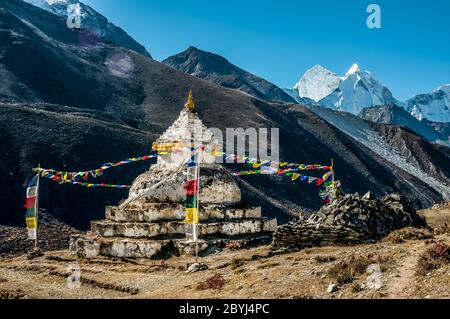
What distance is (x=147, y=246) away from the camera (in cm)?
1767

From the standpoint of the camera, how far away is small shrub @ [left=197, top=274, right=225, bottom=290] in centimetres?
1194

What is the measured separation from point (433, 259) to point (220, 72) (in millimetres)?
157589

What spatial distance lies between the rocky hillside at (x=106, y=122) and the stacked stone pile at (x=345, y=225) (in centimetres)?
2883

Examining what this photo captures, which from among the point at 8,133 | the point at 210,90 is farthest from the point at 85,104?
the point at 8,133

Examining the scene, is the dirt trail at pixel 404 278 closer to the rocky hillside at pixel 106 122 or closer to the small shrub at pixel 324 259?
the small shrub at pixel 324 259

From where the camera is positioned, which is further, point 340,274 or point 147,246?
point 147,246

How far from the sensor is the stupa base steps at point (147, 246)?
17672 millimetres

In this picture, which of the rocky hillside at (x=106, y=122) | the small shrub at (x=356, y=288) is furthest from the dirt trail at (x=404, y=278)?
the rocky hillside at (x=106, y=122)

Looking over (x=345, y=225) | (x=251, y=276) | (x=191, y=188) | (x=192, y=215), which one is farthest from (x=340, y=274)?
(x=191, y=188)

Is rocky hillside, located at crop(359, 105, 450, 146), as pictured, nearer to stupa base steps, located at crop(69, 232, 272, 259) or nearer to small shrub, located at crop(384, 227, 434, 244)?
stupa base steps, located at crop(69, 232, 272, 259)

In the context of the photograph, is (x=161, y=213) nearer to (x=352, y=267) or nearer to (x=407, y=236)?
(x=407, y=236)

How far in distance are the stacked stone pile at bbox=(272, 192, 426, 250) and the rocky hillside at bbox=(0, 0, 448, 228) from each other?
2883 cm

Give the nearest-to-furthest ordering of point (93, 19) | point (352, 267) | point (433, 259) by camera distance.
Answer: point (433, 259), point (352, 267), point (93, 19)
